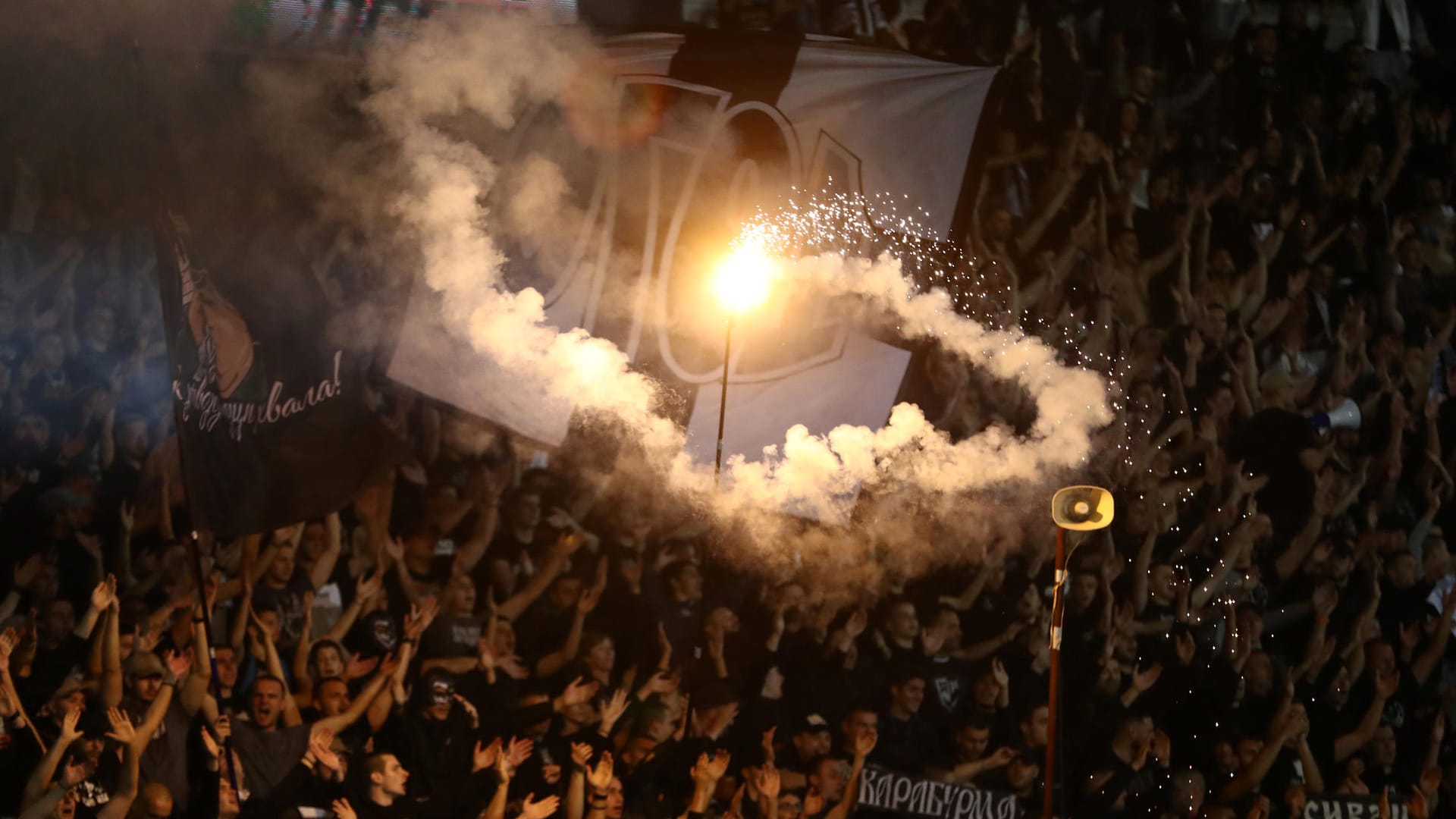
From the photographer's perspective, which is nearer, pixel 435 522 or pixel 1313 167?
pixel 435 522

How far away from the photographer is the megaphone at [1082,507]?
3586 mm

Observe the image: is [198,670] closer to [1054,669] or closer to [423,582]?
[423,582]

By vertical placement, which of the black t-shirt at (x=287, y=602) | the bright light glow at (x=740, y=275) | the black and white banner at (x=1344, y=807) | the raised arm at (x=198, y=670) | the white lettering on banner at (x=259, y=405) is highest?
the bright light glow at (x=740, y=275)

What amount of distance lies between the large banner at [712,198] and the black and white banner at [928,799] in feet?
4.66

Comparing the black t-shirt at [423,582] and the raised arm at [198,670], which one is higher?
the black t-shirt at [423,582]

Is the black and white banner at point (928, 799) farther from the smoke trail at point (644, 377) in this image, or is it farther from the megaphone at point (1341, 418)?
the megaphone at point (1341, 418)

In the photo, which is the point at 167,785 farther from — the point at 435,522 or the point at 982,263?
the point at 982,263

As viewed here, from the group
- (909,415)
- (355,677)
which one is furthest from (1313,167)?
(355,677)

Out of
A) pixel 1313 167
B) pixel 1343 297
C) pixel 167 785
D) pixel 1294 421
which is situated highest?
pixel 1313 167

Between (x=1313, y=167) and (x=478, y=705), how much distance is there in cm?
435

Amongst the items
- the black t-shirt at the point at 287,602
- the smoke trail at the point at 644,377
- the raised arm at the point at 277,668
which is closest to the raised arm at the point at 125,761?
the raised arm at the point at 277,668

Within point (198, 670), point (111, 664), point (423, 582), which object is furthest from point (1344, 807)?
point (111, 664)

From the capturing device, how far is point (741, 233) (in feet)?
16.2

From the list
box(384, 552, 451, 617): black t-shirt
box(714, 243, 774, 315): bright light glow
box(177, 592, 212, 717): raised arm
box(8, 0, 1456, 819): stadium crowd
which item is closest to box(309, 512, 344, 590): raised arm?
box(8, 0, 1456, 819): stadium crowd
